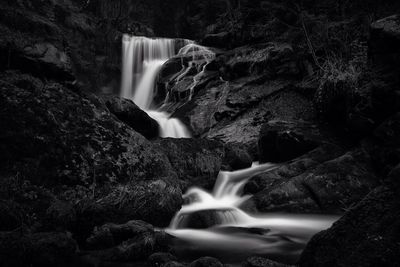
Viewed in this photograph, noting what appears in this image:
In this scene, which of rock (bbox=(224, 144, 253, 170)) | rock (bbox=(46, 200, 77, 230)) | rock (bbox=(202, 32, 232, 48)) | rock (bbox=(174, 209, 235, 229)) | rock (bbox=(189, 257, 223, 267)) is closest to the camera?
rock (bbox=(189, 257, 223, 267))

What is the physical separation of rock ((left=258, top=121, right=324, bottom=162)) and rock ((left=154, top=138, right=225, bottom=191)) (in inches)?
66.9

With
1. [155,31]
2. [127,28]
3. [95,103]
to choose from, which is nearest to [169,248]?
[95,103]

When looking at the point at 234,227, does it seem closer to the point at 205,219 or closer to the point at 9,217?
the point at 205,219

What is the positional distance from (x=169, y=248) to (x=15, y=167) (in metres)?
3.35

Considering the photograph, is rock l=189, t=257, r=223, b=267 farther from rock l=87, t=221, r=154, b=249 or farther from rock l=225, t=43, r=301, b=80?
rock l=225, t=43, r=301, b=80

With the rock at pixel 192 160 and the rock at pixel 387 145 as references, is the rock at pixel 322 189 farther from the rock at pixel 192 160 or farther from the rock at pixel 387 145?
the rock at pixel 192 160

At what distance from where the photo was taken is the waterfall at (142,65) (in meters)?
20.9

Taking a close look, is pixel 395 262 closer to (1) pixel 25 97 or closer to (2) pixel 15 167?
(2) pixel 15 167

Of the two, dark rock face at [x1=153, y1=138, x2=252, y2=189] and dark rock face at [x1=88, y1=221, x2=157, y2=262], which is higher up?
dark rock face at [x1=153, y1=138, x2=252, y2=189]

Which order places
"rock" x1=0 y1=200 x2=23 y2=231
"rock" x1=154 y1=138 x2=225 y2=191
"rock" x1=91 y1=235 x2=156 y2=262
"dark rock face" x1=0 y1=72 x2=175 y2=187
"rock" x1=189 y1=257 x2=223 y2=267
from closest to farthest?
1. "rock" x1=189 y1=257 x2=223 y2=267
2. "rock" x1=91 y1=235 x2=156 y2=262
3. "rock" x1=0 y1=200 x2=23 y2=231
4. "dark rock face" x1=0 y1=72 x2=175 y2=187
5. "rock" x1=154 y1=138 x2=225 y2=191

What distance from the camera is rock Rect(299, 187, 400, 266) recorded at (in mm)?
3928

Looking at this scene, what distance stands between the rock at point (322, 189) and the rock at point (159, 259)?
13.0ft

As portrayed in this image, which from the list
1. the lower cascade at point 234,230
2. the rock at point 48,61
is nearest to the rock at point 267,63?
the lower cascade at point 234,230

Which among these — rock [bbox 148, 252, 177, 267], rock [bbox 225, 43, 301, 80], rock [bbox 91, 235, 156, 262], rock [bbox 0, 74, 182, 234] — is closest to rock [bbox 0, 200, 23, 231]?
rock [bbox 0, 74, 182, 234]
